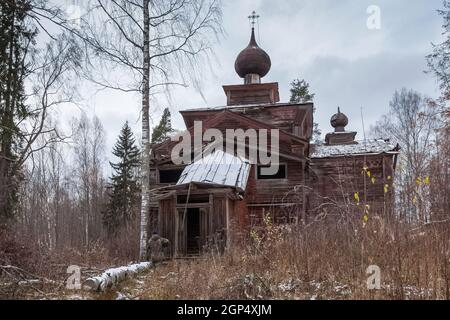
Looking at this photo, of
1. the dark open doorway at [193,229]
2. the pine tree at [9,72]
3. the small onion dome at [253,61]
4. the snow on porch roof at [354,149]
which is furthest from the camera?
the small onion dome at [253,61]

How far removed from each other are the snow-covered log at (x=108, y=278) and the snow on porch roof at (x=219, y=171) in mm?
5558

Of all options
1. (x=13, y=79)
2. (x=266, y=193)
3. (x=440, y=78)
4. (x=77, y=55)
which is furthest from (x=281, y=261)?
(x=440, y=78)

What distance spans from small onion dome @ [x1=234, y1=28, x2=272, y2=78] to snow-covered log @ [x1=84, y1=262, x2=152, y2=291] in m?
18.6

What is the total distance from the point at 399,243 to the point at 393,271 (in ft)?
1.39

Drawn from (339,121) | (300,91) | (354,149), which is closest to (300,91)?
(300,91)

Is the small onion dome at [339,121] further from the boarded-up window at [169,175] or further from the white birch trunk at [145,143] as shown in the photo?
the white birch trunk at [145,143]

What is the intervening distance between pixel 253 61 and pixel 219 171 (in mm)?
12423

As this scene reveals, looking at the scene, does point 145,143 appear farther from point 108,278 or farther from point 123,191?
point 123,191

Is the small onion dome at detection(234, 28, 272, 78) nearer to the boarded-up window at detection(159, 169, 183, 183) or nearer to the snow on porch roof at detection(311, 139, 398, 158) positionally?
the snow on porch roof at detection(311, 139, 398, 158)

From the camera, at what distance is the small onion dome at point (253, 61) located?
2483cm

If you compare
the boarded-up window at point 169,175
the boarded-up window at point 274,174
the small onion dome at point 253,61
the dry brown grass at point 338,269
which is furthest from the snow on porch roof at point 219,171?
the small onion dome at point 253,61

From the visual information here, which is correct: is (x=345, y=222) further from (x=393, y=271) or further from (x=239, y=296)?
(x=239, y=296)

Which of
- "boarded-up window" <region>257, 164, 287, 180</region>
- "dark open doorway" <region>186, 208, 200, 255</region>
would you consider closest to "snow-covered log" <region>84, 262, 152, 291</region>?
"dark open doorway" <region>186, 208, 200, 255</region>
